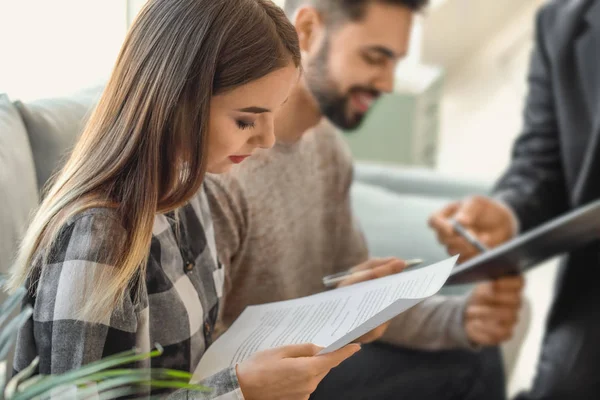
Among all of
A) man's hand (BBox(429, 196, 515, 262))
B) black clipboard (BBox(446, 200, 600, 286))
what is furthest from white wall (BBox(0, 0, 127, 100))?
man's hand (BBox(429, 196, 515, 262))

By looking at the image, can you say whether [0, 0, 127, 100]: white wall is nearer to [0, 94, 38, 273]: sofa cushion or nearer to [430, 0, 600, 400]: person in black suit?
[0, 94, 38, 273]: sofa cushion

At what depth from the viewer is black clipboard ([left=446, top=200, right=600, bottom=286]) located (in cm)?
72

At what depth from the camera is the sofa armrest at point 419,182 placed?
149 centimetres

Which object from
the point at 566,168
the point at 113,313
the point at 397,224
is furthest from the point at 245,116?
the point at 566,168

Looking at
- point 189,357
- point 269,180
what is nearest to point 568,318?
point 269,180

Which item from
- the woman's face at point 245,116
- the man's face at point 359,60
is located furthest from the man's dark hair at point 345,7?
the woman's face at point 245,116

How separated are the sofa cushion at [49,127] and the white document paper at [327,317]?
204 millimetres

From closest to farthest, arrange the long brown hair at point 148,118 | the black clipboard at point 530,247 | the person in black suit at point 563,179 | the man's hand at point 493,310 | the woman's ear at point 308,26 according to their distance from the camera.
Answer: the long brown hair at point 148,118
the woman's ear at point 308,26
the black clipboard at point 530,247
the man's hand at point 493,310
the person in black suit at point 563,179

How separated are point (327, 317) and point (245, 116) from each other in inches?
6.1

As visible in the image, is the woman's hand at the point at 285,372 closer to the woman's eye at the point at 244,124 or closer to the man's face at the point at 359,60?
the woman's eye at the point at 244,124

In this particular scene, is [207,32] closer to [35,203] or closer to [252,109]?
[252,109]

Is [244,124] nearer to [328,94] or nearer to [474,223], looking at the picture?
[328,94]

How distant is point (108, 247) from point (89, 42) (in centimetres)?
17

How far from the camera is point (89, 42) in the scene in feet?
1.64
